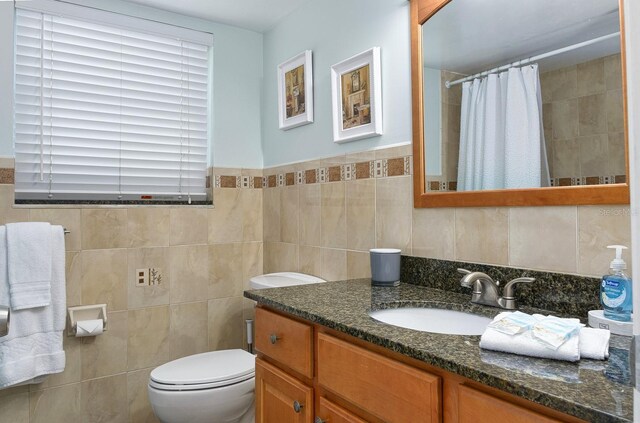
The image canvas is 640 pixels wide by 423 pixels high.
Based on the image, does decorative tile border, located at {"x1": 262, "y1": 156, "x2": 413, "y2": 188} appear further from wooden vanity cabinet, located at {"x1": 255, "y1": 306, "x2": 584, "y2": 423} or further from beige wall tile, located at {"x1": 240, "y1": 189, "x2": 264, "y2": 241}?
wooden vanity cabinet, located at {"x1": 255, "y1": 306, "x2": 584, "y2": 423}

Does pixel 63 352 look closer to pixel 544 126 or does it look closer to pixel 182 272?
pixel 182 272

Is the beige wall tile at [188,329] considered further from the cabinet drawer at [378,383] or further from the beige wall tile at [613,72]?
the beige wall tile at [613,72]

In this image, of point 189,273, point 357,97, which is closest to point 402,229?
point 357,97

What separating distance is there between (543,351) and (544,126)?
0.71 metres

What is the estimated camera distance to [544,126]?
1.26 m

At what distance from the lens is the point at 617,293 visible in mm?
1000

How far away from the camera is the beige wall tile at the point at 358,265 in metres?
1.92

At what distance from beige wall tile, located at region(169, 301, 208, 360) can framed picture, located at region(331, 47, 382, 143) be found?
132cm

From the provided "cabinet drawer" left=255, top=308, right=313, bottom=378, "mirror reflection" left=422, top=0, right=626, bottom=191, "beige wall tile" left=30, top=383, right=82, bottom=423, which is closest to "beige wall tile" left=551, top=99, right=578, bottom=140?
"mirror reflection" left=422, top=0, right=626, bottom=191

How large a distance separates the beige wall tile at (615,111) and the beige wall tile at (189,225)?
80.7 inches

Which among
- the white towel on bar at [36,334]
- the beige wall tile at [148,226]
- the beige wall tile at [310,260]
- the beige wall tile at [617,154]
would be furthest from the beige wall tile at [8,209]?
the beige wall tile at [617,154]

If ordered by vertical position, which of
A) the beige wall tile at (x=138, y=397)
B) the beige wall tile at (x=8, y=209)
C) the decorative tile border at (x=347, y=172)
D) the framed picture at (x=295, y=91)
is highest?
the framed picture at (x=295, y=91)

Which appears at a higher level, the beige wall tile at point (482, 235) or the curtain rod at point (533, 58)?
the curtain rod at point (533, 58)

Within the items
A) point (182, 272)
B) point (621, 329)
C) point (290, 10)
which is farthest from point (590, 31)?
point (182, 272)
